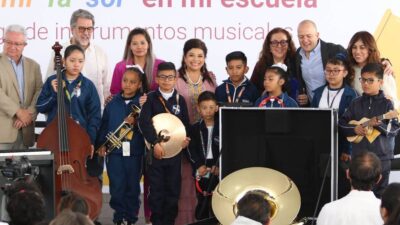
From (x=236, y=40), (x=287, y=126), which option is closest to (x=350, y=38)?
(x=236, y=40)

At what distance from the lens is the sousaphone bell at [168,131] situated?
9.82 metres

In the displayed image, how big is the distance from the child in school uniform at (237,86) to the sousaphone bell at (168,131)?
1.46 feet

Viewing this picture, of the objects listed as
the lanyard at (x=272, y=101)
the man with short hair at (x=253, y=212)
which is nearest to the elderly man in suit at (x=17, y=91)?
the lanyard at (x=272, y=101)

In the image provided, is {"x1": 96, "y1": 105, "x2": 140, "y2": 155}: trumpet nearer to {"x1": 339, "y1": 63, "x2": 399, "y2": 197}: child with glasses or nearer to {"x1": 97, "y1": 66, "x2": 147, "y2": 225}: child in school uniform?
{"x1": 97, "y1": 66, "x2": 147, "y2": 225}: child in school uniform

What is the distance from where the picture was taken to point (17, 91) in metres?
10.2

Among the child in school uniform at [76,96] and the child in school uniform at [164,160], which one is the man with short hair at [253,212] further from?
the child in school uniform at [76,96]

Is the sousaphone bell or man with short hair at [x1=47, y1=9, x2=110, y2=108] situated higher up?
man with short hair at [x1=47, y1=9, x2=110, y2=108]

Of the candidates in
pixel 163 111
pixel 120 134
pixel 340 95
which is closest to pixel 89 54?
pixel 120 134

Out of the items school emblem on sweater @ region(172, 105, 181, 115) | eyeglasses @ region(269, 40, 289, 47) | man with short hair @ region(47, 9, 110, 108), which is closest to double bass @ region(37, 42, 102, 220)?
school emblem on sweater @ region(172, 105, 181, 115)

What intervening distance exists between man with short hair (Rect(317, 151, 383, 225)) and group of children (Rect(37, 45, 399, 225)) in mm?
2627

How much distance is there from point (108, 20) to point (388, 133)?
2981 mm

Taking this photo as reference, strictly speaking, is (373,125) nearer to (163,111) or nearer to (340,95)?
(340,95)

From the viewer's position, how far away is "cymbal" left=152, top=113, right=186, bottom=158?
32.2 feet

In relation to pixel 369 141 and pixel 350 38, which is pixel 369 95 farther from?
pixel 350 38
